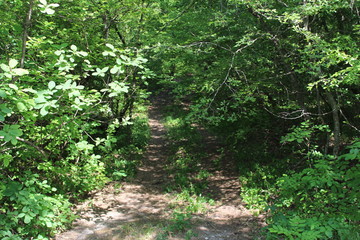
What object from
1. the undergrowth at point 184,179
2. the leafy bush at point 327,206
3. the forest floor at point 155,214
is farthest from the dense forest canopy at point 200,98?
the undergrowth at point 184,179

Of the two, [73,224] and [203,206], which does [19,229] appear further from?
[203,206]

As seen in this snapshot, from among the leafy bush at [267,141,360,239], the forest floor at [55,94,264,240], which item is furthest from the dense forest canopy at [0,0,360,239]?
the forest floor at [55,94,264,240]

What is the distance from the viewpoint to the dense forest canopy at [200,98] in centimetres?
338

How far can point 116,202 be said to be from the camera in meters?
6.33

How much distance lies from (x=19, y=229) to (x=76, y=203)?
2.09m

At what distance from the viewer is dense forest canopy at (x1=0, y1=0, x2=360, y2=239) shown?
11.1ft

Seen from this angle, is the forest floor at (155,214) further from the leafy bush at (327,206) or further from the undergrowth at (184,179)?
the leafy bush at (327,206)

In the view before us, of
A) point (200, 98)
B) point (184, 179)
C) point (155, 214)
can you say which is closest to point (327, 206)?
point (155, 214)

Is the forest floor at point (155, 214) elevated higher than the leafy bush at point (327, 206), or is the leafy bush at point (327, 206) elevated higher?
the leafy bush at point (327, 206)

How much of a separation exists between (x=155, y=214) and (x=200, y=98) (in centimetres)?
309

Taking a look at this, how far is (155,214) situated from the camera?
19.1ft

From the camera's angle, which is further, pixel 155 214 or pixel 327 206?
pixel 155 214

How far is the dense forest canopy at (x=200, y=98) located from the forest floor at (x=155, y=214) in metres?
0.38

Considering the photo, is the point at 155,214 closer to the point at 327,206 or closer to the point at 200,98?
the point at 200,98
